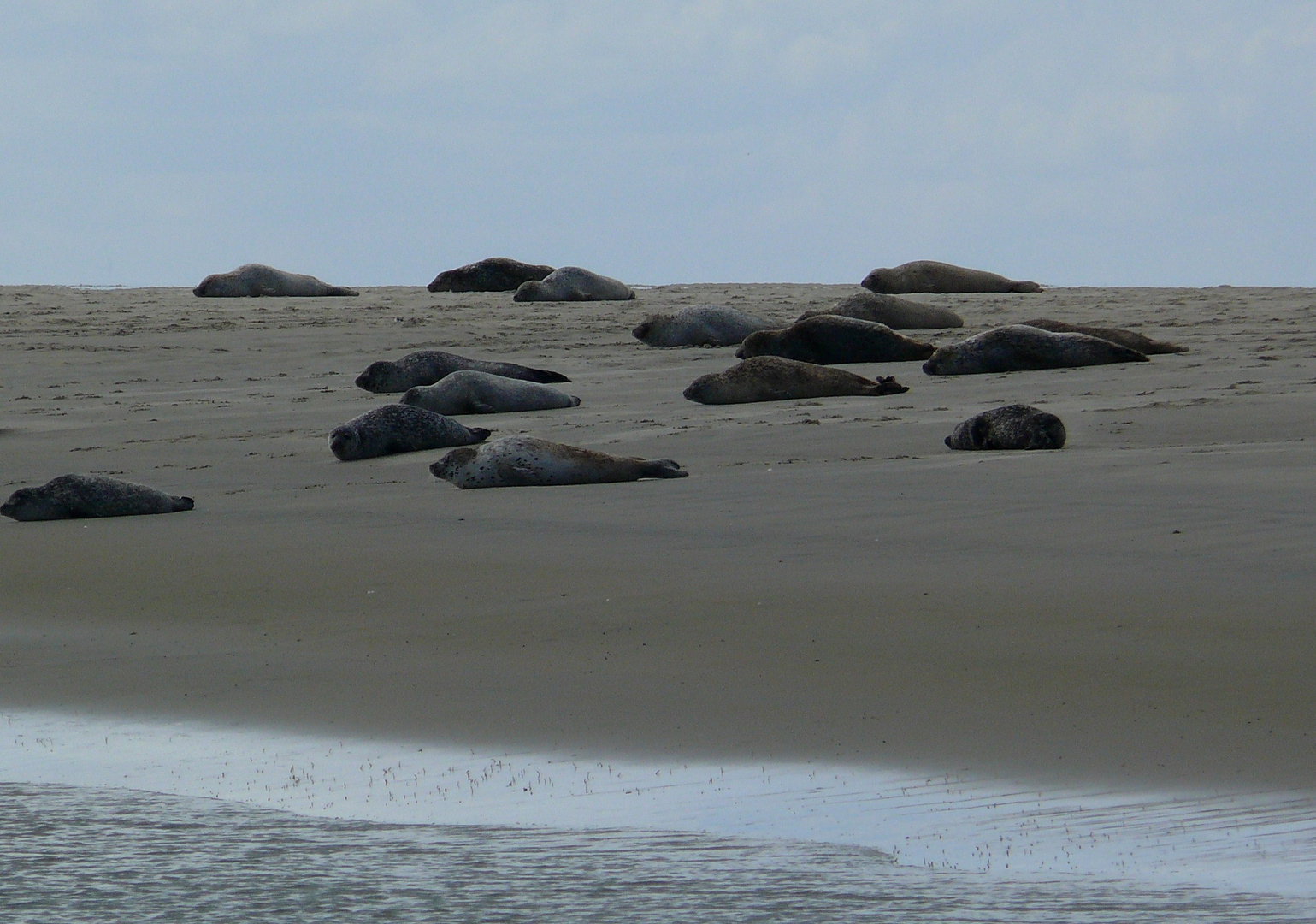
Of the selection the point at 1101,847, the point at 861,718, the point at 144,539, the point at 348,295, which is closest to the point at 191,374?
Answer: the point at 144,539

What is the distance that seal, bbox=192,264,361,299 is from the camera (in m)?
17.3

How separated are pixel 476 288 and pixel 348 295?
1352 millimetres

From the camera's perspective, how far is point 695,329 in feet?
39.7

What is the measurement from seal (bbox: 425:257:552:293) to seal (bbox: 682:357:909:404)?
9.17m

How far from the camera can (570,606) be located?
4.54 m

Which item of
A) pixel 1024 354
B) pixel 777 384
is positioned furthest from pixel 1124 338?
pixel 777 384

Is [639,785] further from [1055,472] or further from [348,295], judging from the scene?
[348,295]

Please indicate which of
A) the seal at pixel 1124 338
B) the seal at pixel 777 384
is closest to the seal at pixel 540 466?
the seal at pixel 777 384

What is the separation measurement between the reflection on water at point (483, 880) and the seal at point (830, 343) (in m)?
7.86

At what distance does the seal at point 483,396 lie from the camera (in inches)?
356

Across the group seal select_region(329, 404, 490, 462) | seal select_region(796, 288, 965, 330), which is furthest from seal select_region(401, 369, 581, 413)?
seal select_region(796, 288, 965, 330)

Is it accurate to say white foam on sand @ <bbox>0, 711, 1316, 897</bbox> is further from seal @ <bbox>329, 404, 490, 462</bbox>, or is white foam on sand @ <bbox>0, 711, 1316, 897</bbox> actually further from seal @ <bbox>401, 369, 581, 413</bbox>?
seal @ <bbox>401, 369, 581, 413</bbox>

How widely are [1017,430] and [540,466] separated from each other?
1.92 m

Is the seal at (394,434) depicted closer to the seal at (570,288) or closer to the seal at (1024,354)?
the seal at (1024,354)
